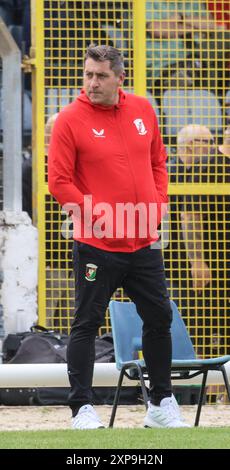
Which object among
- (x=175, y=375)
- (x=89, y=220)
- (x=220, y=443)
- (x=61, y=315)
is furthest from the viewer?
(x=61, y=315)

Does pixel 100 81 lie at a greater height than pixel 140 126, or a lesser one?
greater

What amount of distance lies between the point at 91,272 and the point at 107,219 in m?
0.26

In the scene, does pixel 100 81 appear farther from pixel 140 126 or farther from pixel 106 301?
pixel 106 301

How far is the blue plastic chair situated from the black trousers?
0.75m

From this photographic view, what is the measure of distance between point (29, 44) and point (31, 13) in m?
0.38

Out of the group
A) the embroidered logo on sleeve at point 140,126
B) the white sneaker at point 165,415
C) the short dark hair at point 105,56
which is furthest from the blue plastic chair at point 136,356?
the short dark hair at point 105,56

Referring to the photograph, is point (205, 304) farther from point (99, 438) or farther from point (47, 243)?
point (99, 438)

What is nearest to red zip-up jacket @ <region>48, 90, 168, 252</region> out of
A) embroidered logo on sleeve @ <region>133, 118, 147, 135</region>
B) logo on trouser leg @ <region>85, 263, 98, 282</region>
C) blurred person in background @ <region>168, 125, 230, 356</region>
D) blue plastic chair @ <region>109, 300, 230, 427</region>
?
embroidered logo on sleeve @ <region>133, 118, 147, 135</region>

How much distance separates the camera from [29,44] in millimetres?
9703

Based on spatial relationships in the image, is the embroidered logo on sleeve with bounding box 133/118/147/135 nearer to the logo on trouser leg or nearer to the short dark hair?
the short dark hair

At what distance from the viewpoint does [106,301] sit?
235 inches

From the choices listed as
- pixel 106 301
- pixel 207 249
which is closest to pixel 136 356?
pixel 106 301

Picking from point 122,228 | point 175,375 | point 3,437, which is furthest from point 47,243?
point 3,437

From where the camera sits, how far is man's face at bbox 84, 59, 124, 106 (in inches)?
237
